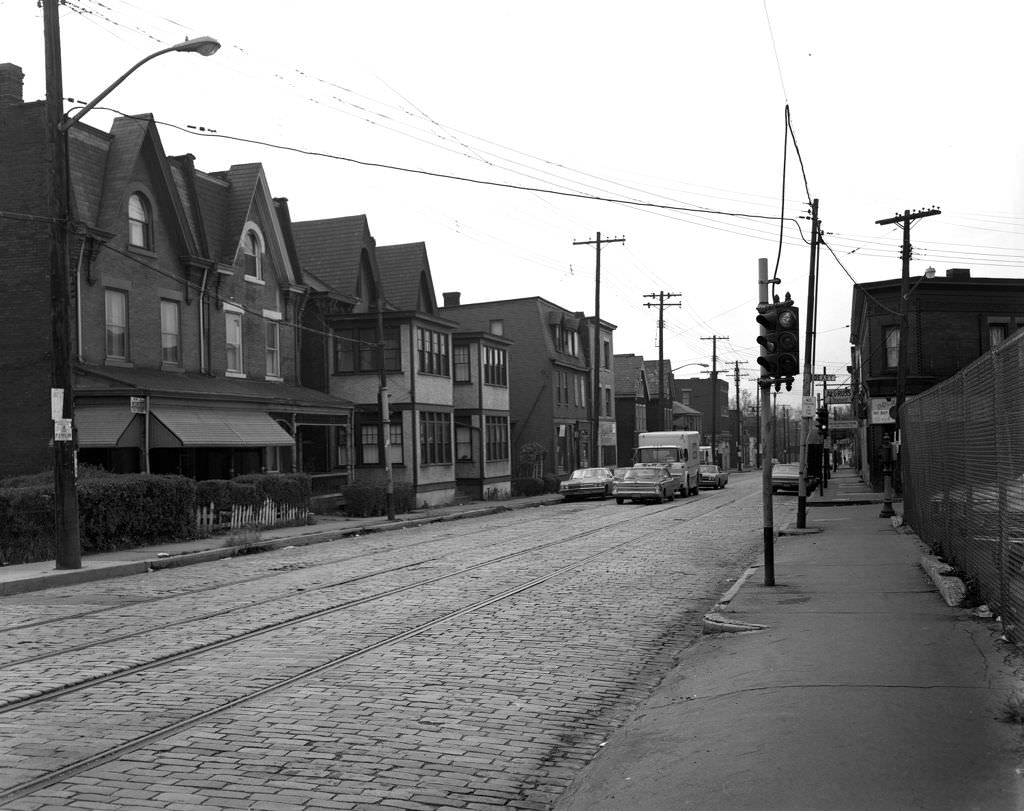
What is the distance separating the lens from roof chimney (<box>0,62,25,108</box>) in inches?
1058

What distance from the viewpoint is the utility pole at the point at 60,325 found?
1755cm

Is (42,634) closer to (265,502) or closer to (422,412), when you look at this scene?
(265,502)

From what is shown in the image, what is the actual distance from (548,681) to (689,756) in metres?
2.61

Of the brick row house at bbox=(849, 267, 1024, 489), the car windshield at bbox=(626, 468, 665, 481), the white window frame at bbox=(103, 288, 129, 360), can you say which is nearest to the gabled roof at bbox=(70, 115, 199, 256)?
the white window frame at bbox=(103, 288, 129, 360)

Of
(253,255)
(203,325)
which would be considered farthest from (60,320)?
(253,255)

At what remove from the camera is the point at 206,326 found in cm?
3117

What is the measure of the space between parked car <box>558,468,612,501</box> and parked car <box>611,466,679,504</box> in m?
2.80

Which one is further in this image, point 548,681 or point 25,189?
point 25,189

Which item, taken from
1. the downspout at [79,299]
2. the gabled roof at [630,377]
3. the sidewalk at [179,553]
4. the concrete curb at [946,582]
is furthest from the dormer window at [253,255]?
the gabled roof at [630,377]

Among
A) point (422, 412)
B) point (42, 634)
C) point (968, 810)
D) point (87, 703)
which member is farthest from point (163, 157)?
point (968, 810)

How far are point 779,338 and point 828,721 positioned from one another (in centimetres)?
771

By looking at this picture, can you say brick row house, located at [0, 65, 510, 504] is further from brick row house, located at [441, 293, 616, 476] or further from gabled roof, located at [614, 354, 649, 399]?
gabled roof, located at [614, 354, 649, 399]

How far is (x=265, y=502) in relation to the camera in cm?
2706

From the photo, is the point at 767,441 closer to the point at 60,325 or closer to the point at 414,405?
the point at 60,325
